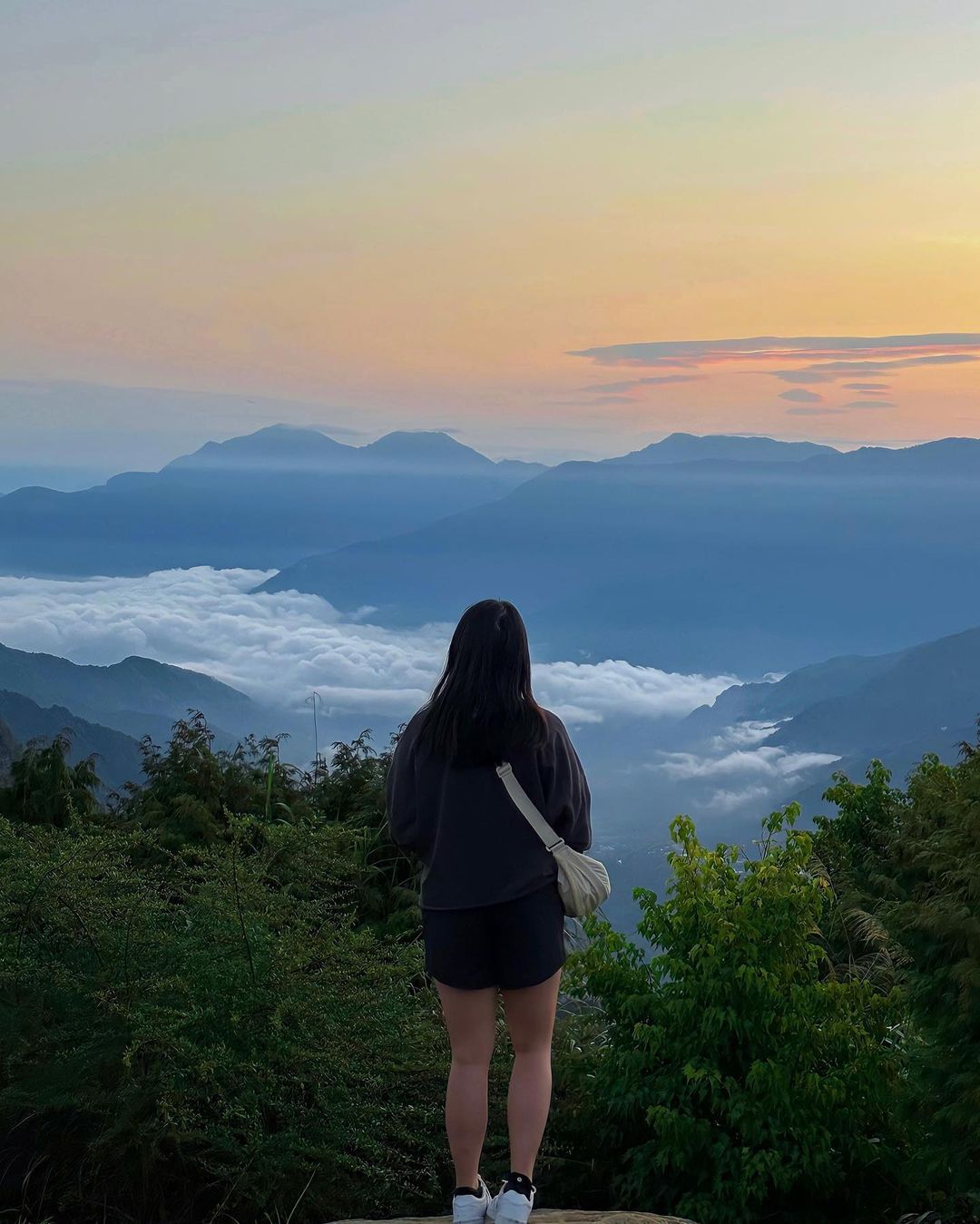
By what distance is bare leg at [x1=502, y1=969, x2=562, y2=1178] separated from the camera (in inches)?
145

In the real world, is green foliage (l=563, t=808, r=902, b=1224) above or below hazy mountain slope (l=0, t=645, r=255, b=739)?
below

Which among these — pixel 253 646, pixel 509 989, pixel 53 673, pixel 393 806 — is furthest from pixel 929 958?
pixel 253 646

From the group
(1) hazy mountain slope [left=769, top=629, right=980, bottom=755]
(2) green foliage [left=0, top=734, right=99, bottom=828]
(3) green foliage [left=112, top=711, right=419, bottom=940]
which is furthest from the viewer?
(1) hazy mountain slope [left=769, top=629, right=980, bottom=755]

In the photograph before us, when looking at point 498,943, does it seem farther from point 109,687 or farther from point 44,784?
point 109,687

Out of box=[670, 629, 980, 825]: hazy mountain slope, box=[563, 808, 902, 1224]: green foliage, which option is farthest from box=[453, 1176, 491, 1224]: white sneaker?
box=[670, 629, 980, 825]: hazy mountain slope

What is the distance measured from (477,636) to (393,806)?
1.99ft

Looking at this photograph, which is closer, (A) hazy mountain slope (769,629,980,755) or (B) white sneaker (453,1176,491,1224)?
(B) white sneaker (453,1176,491,1224)

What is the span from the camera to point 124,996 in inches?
183

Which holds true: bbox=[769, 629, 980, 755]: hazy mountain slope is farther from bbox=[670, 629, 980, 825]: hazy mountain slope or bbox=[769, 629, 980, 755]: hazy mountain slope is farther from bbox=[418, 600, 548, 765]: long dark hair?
bbox=[418, 600, 548, 765]: long dark hair

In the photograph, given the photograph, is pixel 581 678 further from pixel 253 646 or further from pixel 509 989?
pixel 509 989

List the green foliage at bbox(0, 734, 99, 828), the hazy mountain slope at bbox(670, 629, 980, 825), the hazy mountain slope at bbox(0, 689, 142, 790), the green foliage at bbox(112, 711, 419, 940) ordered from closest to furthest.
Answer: the green foliage at bbox(112, 711, 419, 940) < the green foliage at bbox(0, 734, 99, 828) < the hazy mountain slope at bbox(0, 689, 142, 790) < the hazy mountain slope at bbox(670, 629, 980, 825)

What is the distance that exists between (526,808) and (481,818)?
14cm

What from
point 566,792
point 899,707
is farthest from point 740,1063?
point 899,707

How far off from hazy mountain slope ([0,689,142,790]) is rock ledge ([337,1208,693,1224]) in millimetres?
6246
